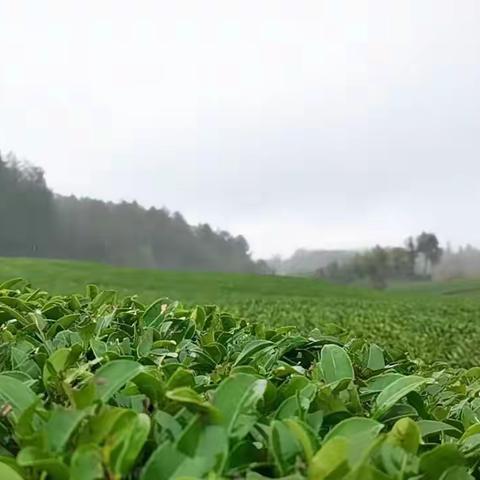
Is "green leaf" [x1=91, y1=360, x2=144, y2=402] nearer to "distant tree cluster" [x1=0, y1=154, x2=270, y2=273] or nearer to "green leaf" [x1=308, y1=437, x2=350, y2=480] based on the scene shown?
"green leaf" [x1=308, y1=437, x2=350, y2=480]

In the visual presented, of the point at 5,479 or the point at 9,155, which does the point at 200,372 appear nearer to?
the point at 5,479

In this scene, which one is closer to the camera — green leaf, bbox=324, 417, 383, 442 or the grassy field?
green leaf, bbox=324, 417, 383, 442

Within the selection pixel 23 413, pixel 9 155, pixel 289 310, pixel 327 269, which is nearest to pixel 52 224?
pixel 9 155

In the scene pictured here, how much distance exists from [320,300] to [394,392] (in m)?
9.02

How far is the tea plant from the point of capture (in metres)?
0.61

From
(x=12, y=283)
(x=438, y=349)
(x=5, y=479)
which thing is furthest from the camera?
(x=438, y=349)

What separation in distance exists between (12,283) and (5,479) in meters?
1.05

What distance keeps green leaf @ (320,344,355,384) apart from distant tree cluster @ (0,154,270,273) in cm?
1201

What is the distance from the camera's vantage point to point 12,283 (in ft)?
5.22

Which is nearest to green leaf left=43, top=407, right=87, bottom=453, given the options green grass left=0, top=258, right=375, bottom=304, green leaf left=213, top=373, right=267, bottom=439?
green leaf left=213, top=373, right=267, bottom=439

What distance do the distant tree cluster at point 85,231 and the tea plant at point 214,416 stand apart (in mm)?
11937

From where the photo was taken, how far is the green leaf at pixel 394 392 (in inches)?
30.9

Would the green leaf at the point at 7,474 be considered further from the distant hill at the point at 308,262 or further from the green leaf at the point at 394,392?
the distant hill at the point at 308,262

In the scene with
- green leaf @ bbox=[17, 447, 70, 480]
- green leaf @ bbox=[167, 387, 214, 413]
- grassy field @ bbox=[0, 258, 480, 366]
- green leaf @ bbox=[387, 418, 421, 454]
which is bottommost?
grassy field @ bbox=[0, 258, 480, 366]
